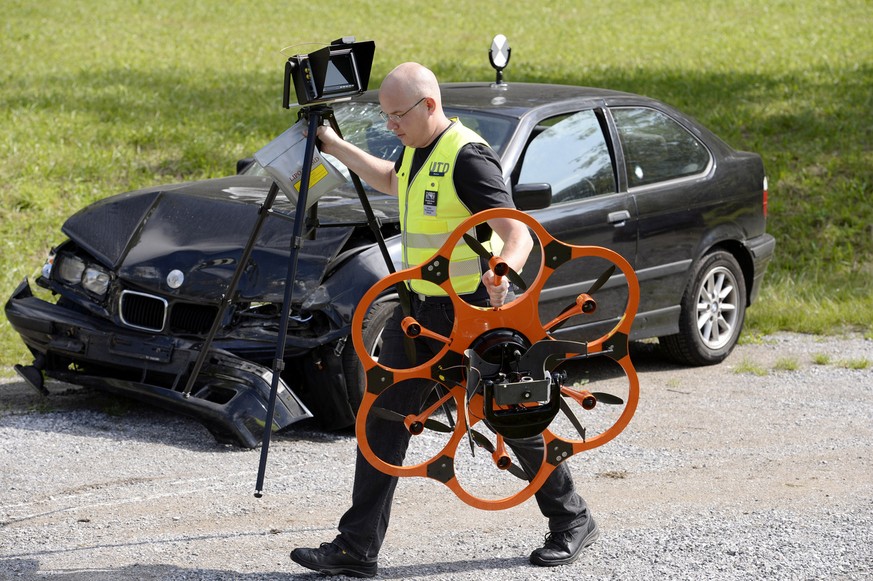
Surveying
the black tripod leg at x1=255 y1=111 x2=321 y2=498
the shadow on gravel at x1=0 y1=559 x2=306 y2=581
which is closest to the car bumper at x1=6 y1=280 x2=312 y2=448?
the black tripod leg at x1=255 y1=111 x2=321 y2=498

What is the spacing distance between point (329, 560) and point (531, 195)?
2314mm

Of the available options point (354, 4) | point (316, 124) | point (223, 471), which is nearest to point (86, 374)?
point (223, 471)

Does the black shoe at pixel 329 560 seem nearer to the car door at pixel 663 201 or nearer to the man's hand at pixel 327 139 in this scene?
the man's hand at pixel 327 139

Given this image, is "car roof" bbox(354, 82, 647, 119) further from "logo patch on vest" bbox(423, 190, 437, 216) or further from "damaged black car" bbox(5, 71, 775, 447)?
"logo patch on vest" bbox(423, 190, 437, 216)

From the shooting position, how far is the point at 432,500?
16.9 ft

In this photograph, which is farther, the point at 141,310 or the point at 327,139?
the point at 141,310

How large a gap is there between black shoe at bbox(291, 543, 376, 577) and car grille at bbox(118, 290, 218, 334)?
6.43 ft

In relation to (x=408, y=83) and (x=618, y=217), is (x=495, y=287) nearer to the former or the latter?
(x=408, y=83)

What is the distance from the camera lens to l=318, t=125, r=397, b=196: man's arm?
14.7 ft

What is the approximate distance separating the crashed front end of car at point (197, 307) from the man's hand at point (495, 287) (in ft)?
5.98

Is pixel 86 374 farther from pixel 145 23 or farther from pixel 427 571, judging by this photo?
pixel 145 23

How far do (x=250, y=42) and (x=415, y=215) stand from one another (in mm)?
18059

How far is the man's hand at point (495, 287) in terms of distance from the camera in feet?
12.7

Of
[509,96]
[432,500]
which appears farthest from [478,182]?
[509,96]
